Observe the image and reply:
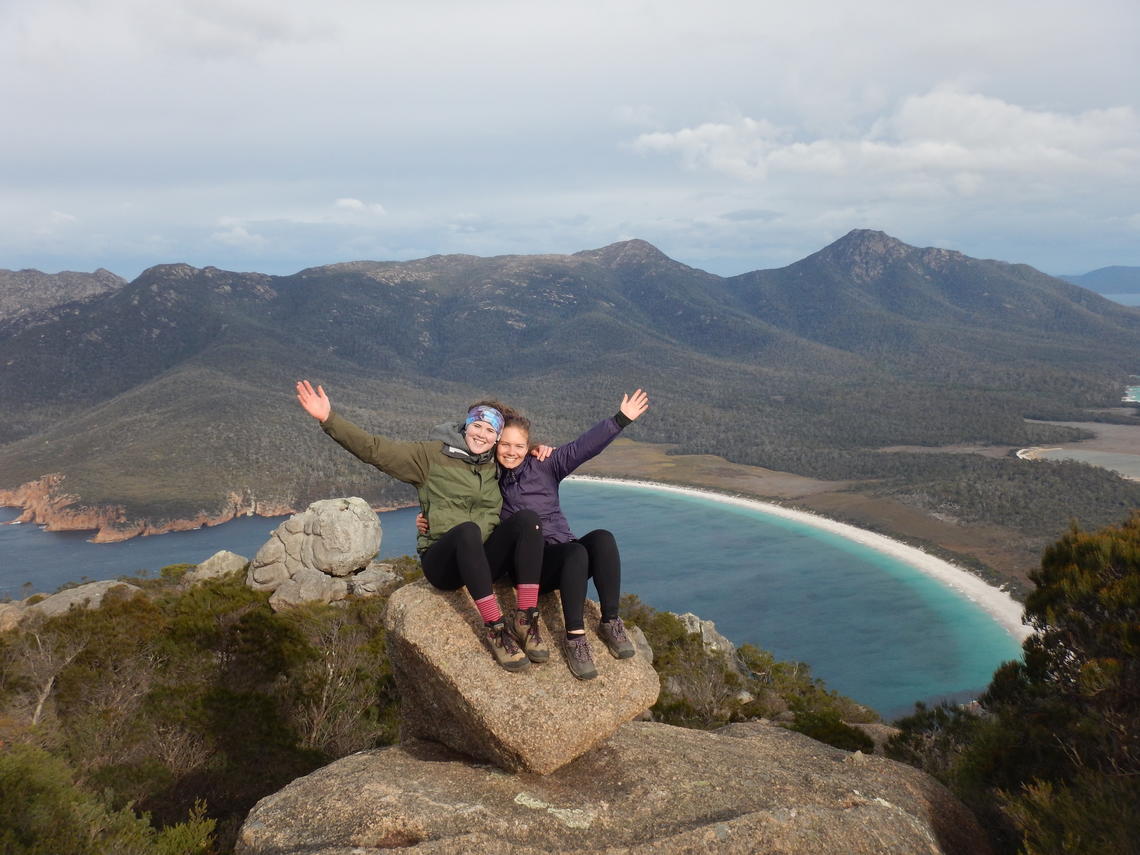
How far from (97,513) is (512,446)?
100 meters

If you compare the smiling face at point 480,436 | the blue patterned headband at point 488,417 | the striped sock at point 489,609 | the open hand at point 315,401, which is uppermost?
the open hand at point 315,401

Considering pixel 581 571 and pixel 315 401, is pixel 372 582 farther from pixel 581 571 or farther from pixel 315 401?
pixel 581 571

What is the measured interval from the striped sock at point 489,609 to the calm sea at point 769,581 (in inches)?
1818

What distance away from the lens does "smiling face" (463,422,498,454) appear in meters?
7.19

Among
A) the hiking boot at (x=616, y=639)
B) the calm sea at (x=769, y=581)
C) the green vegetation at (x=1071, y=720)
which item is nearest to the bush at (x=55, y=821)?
the hiking boot at (x=616, y=639)

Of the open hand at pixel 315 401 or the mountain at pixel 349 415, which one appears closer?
the open hand at pixel 315 401

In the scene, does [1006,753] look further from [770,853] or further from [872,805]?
[770,853]

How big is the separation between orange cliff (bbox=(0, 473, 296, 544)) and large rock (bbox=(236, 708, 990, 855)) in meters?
95.6

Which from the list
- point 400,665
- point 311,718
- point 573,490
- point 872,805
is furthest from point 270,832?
point 573,490

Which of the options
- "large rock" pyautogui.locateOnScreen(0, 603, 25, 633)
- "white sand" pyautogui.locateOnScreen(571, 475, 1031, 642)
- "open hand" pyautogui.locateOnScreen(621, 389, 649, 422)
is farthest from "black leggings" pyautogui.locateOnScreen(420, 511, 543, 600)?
"white sand" pyautogui.locateOnScreen(571, 475, 1031, 642)

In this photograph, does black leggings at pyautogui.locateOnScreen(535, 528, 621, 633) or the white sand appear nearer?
black leggings at pyautogui.locateOnScreen(535, 528, 621, 633)

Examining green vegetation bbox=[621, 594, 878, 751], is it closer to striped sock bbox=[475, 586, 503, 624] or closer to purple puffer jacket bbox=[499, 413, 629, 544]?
purple puffer jacket bbox=[499, 413, 629, 544]

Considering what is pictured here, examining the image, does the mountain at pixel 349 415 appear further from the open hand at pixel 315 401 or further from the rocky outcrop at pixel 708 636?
the open hand at pixel 315 401

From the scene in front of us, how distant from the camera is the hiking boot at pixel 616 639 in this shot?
7.43 meters
